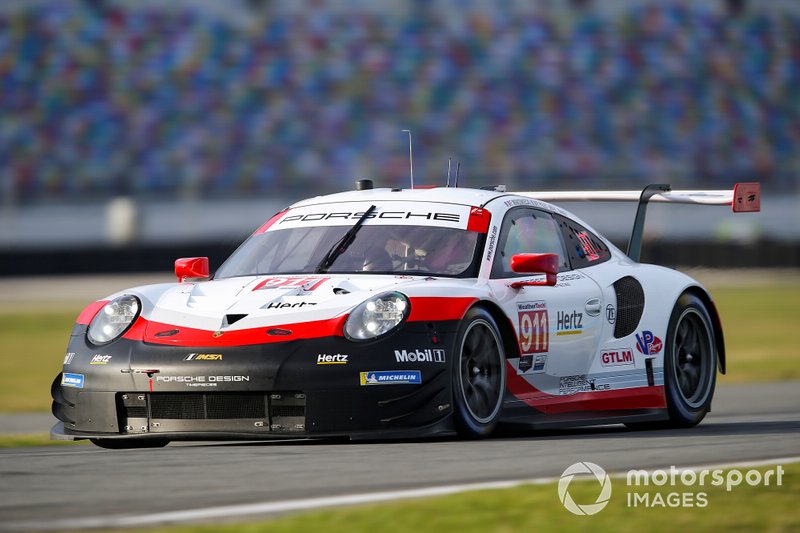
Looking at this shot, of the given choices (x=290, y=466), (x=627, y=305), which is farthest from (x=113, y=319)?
(x=627, y=305)

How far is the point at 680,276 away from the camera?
7594 millimetres

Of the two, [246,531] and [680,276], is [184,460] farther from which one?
[680,276]

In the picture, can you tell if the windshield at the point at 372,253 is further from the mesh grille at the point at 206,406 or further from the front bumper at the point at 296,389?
the mesh grille at the point at 206,406

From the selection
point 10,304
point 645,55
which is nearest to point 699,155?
point 645,55

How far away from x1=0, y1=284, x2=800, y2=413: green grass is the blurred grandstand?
3.00 m

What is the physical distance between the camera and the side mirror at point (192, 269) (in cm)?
669

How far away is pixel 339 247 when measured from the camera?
6449 millimetres

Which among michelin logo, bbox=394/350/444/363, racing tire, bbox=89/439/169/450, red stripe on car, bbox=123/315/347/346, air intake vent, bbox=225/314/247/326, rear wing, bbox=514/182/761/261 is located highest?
rear wing, bbox=514/182/761/261

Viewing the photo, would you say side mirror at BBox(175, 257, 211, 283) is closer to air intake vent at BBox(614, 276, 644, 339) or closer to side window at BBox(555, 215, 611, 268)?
side window at BBox(555, 215, 611, 268)

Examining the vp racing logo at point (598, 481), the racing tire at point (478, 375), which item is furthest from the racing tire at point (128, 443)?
the vp racing logo at point (598, 481)

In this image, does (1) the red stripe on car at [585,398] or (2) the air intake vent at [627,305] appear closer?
(1) the red stripe on car at [585,398]

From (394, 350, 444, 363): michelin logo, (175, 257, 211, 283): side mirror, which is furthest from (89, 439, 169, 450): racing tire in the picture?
(394, 350, 444, 363): michelin logo

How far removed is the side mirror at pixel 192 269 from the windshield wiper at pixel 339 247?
0.69 m

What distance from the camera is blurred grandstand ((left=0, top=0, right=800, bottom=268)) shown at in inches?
949
